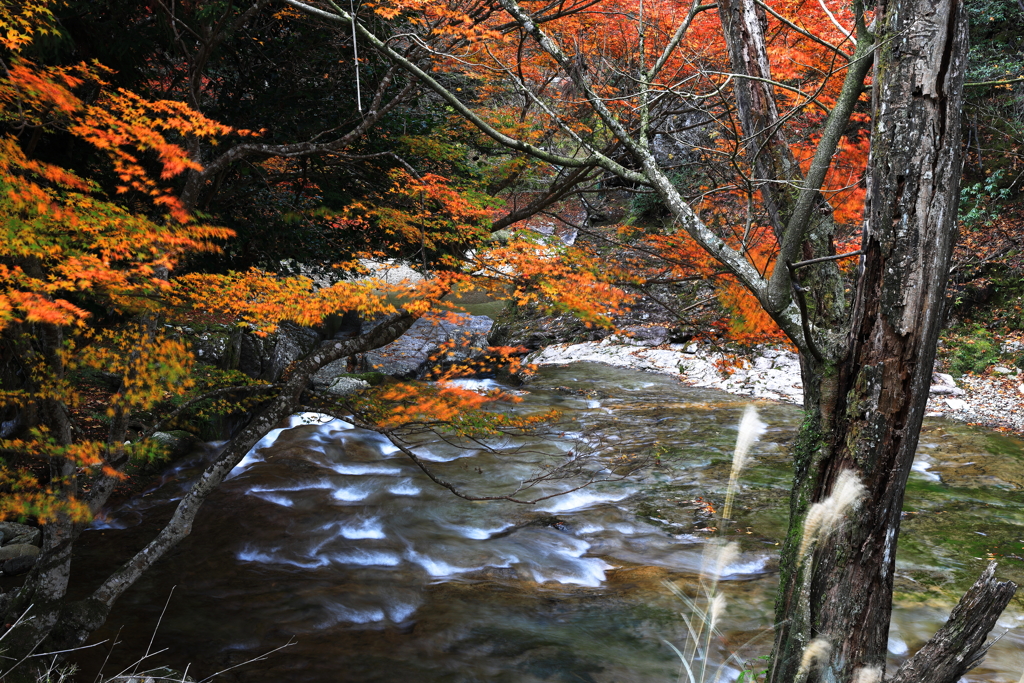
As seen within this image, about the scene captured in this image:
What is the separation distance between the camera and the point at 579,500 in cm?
862

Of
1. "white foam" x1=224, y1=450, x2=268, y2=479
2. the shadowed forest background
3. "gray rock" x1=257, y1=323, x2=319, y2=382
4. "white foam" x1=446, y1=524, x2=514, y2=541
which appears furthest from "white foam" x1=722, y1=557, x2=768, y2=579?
"gray rock" x1=257, y1=323, x2=319, y2=382

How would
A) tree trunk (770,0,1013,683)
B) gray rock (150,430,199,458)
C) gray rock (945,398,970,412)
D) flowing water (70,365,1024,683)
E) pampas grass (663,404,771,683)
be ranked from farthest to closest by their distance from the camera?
1. gray rock (945,398,970,412)
2. gray rock (150,430,199,458)
3. flowing water (70,365,1024,683)
4. pampas grass (663,404,771,683)
5. tree trunk (770,0,1013,683)

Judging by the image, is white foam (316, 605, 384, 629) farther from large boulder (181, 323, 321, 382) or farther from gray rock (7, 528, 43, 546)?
large boulder (181, 323, 321, 382)

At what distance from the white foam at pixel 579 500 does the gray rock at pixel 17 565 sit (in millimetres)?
5796

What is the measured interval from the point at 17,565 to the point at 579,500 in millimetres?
6493

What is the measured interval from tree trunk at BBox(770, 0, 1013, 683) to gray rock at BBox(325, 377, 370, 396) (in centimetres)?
1053

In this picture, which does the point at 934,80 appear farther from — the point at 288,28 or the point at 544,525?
the point at 288,28

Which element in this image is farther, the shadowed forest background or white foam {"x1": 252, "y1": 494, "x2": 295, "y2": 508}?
white foam {"x1": 252, "y1": 494, "x2": 295, "y2": 508}

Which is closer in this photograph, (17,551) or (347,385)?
(17,551)

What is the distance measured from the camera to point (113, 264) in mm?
5660

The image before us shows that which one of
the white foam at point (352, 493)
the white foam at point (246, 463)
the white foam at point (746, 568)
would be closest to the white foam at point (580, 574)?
the white foam at point (746, 568)

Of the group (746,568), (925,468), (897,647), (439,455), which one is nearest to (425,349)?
(439,455)

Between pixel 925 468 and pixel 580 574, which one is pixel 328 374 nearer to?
pixel 580 574

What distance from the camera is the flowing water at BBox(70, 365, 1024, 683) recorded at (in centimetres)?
533
